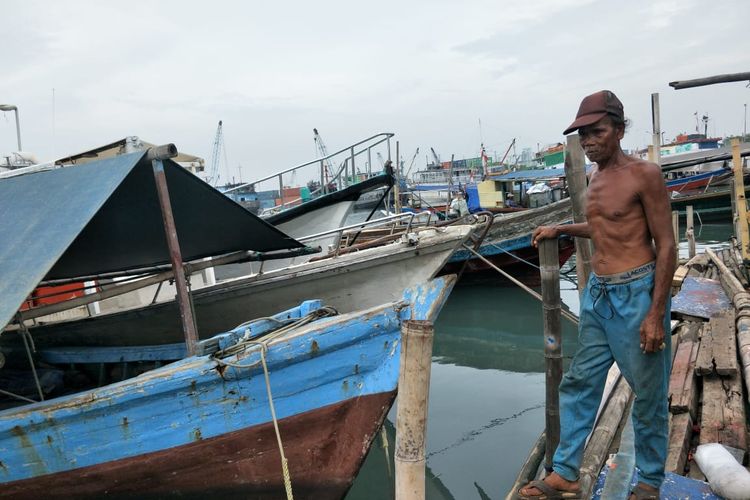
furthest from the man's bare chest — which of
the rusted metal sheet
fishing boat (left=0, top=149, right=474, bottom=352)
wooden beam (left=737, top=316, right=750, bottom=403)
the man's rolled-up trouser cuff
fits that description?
the rusted metal sheet

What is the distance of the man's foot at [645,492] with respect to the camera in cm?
247

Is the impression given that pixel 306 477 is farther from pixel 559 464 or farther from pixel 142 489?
pixel 559 464

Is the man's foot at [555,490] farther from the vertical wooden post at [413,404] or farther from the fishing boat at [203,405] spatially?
the fishing boat at [203,405]

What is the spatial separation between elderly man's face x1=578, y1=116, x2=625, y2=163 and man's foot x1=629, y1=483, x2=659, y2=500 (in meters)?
1.50

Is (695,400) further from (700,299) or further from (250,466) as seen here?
(700,299)

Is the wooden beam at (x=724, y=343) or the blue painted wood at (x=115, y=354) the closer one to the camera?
A: the wooden beam at (x=724, y=343)

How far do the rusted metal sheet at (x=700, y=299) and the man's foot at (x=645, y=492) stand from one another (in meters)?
4.34

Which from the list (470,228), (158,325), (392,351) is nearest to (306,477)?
(392,351)

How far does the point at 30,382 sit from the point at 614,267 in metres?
5.28

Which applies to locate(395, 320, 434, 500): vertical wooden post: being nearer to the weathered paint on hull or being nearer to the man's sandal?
the man's sandal

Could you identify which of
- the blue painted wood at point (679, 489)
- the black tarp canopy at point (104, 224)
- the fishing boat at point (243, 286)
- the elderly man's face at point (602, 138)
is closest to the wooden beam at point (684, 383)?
the blue painted wood at point (679, 489)

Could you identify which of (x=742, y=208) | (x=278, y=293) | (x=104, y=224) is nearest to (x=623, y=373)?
(x=104, y=224)

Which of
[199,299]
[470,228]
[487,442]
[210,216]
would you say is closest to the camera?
[210,216]

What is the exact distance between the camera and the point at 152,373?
3.80 meters
